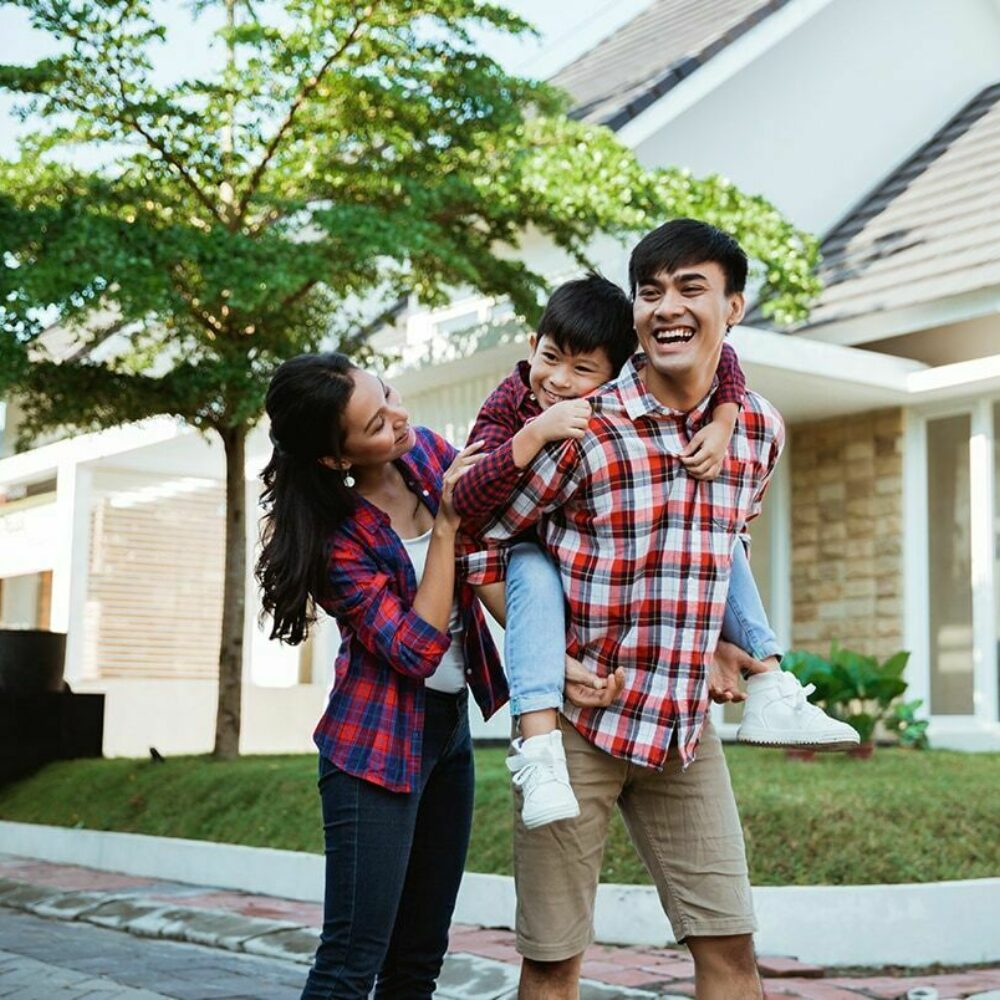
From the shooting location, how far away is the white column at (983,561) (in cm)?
1084

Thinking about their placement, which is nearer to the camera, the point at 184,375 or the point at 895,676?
the point at 895,676

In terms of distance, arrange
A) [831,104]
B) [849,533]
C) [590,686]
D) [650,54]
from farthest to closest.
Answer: [650,54] → [831,104] → [849,533] → [590,686]

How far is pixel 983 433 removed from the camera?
11.0m

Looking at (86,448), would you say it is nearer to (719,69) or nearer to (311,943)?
(719,69)

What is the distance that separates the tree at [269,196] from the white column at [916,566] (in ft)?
4.69

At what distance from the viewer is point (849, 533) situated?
1165 centimetres

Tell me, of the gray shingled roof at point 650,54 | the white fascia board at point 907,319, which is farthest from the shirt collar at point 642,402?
the gray shingled roof at point 650,54

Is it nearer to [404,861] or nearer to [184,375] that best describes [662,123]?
[184,375]

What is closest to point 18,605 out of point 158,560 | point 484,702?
point 158,560

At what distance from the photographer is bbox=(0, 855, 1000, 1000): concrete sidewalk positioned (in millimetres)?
5387

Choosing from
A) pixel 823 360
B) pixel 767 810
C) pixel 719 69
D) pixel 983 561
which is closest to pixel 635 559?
pixel 767 810

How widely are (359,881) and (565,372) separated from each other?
41.5 inches

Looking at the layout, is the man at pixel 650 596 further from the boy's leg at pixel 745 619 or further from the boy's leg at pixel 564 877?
the boy's leg at pixel 745 619

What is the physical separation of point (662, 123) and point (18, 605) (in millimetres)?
12692
